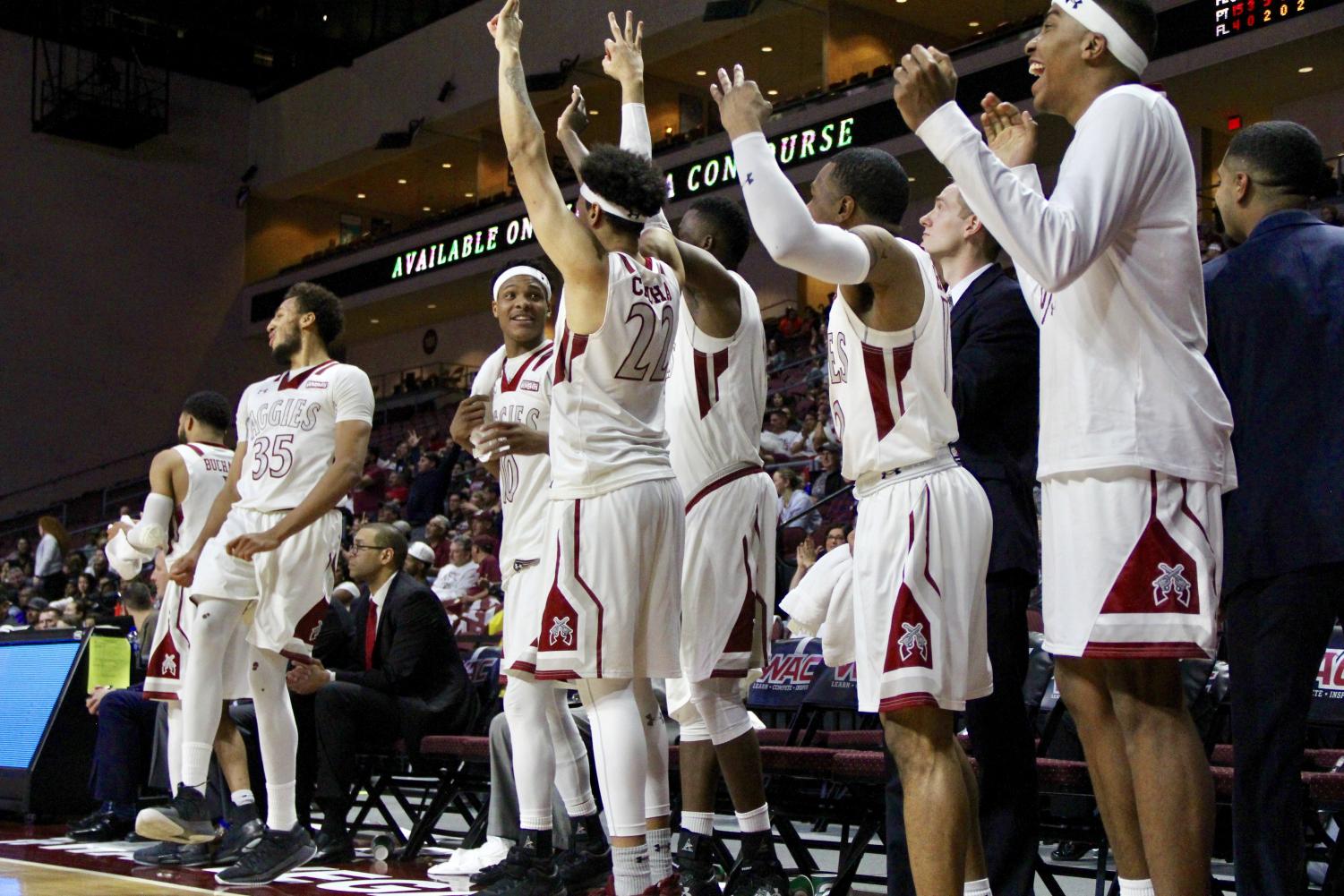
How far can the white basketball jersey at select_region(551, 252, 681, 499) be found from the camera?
415 cm

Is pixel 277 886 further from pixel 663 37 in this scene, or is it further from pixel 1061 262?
pixel 663 37

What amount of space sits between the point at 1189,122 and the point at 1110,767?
1909cm

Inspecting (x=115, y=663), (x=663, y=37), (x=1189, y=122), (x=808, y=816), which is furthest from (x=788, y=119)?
(x=808, y=816)

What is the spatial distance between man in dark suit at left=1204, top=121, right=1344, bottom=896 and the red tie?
470 cm

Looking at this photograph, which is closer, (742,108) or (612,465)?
(742,108)

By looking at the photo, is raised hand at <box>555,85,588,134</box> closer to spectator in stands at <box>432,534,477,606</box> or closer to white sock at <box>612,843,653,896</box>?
white sock at <box>612,843,653,896</box>

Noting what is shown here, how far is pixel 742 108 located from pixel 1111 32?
2.65 ft

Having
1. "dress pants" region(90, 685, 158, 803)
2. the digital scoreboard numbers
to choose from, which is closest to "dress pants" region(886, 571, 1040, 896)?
"dress pants" region(90, 685, 158, 803)

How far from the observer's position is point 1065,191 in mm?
2775

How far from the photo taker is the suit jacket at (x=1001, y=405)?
3703 millimetres

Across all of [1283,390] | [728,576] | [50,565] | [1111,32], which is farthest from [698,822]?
[50,565]

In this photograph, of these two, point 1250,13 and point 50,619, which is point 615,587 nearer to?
point 50,619

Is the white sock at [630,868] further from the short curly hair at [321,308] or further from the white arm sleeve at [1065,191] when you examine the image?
the short curly hair at [321,308]

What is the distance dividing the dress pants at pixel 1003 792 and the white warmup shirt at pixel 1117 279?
895 millimetres
